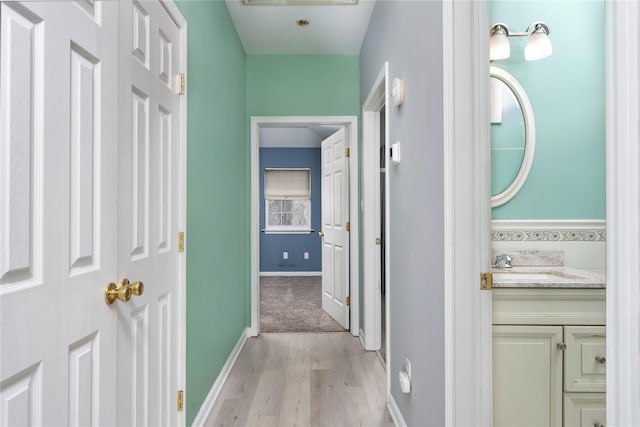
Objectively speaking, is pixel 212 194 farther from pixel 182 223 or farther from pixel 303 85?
pixel 303 85

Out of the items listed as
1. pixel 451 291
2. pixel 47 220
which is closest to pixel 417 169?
pixel 451 291

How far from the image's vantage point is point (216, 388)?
90.8 inches

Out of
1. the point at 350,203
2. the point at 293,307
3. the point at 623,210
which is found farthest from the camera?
the point at 293,307

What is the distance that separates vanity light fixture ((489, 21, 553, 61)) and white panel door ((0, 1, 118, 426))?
1.90m

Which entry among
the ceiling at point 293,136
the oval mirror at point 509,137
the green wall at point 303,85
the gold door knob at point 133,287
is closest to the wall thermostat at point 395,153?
the oval mirror at point 509,137

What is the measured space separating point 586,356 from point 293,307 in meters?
3.49

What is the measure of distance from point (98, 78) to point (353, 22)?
2.47 meters

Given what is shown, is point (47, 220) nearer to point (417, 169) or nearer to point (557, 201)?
point (417, 169)

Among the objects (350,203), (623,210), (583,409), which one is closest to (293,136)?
(350,203)

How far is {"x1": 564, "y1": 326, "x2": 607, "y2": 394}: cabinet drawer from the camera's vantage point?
153cm

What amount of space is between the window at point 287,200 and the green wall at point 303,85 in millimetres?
3424

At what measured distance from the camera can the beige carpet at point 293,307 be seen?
3.81 m

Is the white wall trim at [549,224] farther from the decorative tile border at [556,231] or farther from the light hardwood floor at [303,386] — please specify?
the light hardwood floor at [303,386]

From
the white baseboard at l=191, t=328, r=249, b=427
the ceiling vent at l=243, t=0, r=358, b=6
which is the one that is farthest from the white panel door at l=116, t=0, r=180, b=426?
the ceiling vent at l=243, t=0, r=358, b=6
